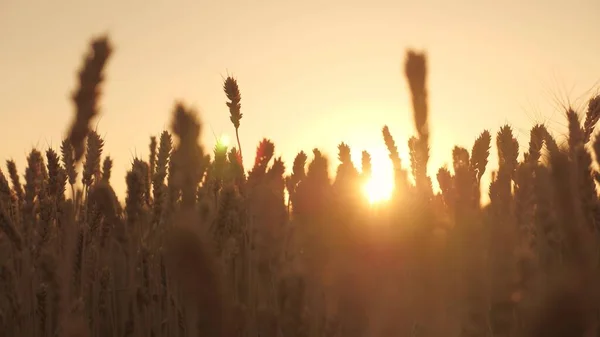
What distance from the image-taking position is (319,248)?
1.48m

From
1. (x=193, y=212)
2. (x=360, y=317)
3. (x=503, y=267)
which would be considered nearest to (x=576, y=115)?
(x=503, y=267)

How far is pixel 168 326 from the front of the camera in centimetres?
265

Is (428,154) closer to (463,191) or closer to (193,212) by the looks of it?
(463,191)

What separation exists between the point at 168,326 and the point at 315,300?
100 centimetres

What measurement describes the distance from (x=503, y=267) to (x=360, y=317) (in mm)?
311

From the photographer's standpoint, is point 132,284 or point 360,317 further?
point 132,284

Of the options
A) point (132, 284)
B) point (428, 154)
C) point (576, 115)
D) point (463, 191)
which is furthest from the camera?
point (428, 154)

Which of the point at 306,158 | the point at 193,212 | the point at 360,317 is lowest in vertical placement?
the point at 360,317

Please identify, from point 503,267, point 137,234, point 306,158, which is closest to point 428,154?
point 306,158

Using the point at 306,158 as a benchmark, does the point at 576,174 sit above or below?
below

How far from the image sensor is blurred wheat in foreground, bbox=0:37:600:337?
83 centimetres

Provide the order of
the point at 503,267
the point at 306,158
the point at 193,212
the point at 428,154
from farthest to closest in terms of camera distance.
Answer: the point at 428,154 < the point at 306,158 < the point at 503,267 < the point at 193,212

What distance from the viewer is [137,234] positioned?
8.94ft

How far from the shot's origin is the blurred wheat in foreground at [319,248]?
0.83 metres
